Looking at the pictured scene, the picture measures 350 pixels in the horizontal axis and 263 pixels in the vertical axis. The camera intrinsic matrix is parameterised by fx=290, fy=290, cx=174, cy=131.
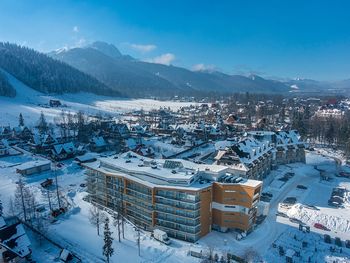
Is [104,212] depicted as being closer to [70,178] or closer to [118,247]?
[118,247]

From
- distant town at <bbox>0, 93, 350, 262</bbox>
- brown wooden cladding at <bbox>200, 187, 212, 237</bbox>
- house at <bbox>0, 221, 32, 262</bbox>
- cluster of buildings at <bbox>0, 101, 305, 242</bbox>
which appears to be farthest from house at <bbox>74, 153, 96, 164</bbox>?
brown wooden cladding at <bbox>200, 187, 212, 237</bbox>

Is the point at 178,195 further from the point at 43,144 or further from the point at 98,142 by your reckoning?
the point at 43,144

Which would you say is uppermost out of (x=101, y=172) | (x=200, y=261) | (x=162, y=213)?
(x=101, y=172)

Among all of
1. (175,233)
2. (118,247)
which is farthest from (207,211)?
(118,247)

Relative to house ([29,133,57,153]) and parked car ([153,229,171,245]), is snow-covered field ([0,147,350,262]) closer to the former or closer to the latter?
parked car ([153,229,171,245])

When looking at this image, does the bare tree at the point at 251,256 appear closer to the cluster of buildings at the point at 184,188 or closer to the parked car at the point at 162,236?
the cluster of buildings at the point at 184,188

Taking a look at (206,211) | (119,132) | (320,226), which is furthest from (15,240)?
(119,132)

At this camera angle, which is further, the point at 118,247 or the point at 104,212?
the point at 104,212
